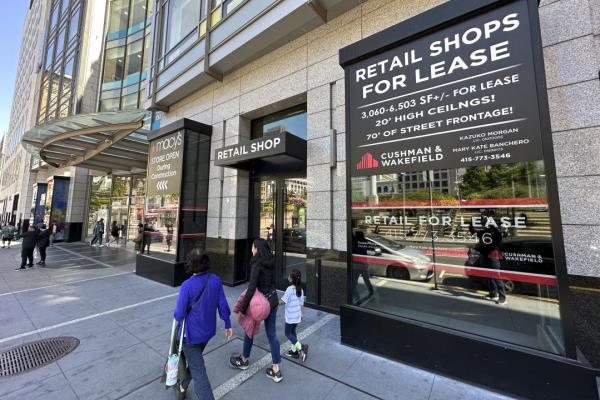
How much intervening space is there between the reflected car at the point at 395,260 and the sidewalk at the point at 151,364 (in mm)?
1315

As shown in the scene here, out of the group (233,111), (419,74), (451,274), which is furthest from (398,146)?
(233,111)

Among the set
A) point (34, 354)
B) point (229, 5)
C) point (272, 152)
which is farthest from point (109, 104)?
point (34, 354)

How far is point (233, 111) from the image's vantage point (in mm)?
7789

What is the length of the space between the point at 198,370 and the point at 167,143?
24.8 feet

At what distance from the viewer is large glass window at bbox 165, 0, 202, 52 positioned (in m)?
8.93

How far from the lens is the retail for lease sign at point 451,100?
3.12 m

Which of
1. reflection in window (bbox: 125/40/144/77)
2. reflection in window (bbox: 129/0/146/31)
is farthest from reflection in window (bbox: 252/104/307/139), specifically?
reflection in window (bbox: 129/0/146/31)

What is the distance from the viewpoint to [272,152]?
5562mm

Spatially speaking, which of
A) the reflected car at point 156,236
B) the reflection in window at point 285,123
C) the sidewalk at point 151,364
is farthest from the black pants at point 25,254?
the reflection in window at point 285,123

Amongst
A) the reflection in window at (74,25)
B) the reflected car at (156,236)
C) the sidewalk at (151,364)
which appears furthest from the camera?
the reflection in window at (74,25)

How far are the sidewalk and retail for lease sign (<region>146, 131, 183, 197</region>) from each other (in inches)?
133

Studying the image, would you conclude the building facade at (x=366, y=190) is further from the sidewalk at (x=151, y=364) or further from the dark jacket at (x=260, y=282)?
the dark jacket at (x=260, y=282)

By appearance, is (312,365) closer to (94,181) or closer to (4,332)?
(4,332)

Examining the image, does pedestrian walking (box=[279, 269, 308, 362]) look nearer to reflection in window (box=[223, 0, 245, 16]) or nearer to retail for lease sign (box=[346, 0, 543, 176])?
retail for lease sign (box=[346, 0, 543, 176])
